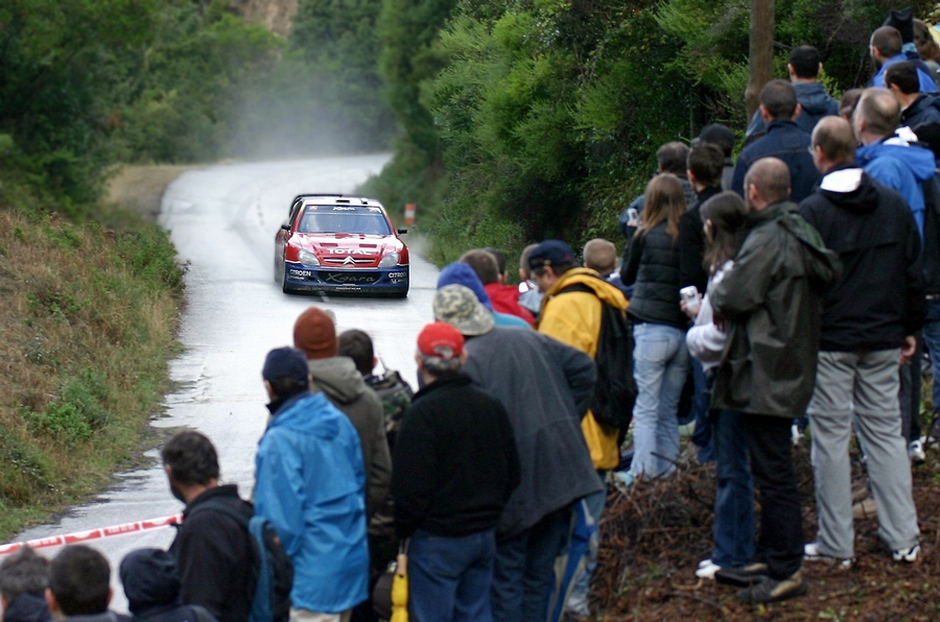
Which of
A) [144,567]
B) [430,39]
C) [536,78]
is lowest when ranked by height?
[144,567]

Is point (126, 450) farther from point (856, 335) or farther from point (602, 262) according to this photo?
point (856, 335)

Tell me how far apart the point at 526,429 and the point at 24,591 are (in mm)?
2294

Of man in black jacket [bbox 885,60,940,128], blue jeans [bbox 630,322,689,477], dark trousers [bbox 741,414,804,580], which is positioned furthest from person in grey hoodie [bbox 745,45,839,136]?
dark trousers [bbox 741,414,804,580]

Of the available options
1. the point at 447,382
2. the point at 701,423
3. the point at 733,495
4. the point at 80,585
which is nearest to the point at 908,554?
the point at 733,495

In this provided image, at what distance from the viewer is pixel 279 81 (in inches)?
3000

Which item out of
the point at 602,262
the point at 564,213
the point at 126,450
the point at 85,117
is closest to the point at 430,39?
Result: the point at 85,117

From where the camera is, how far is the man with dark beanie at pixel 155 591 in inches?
169

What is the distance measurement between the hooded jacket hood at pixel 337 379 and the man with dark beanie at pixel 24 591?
4.95 feet

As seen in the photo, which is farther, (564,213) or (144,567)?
(564,213)

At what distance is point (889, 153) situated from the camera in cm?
675

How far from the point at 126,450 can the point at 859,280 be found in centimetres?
789

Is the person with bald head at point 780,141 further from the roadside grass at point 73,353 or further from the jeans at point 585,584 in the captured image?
Answer: the roadside grass at point 73,353

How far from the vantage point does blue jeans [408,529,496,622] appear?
5.28 metres

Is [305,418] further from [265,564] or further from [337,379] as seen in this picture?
[265,564]
